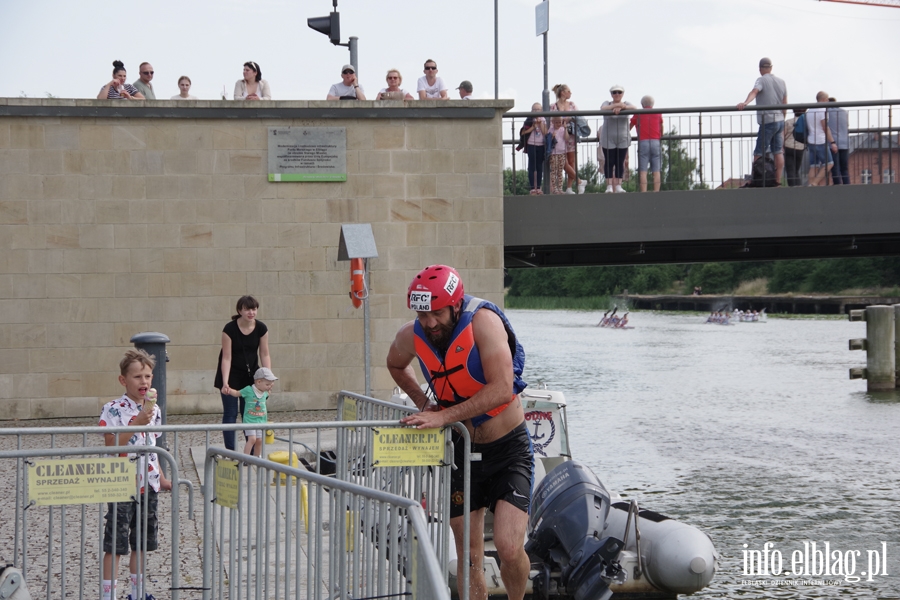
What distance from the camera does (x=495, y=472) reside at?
17.6 feet

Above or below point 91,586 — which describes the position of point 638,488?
below

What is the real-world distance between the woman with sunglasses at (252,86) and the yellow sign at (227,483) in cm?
1138

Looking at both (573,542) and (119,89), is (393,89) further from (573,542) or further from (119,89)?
(573,542)

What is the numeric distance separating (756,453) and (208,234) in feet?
29.2

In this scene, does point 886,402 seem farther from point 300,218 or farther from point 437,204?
point 300,218

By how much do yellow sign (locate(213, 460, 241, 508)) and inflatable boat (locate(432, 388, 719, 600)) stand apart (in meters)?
2.17

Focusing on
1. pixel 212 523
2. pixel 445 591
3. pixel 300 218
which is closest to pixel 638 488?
pixel 300 218

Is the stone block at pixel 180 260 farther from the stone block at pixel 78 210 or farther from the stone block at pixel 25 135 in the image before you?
the stone block at pixel 25 135

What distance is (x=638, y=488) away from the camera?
12602 millimetres

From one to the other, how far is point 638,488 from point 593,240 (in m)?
5.12

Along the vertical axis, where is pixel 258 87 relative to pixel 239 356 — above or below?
above

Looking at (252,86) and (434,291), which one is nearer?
(434,291)

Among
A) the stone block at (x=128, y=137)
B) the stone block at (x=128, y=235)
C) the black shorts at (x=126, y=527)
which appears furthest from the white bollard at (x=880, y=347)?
the black shorts at (x=126, y=527)

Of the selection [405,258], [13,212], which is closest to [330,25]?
[405,258]
